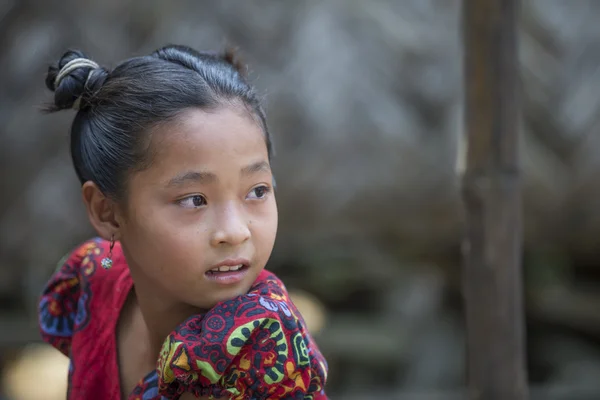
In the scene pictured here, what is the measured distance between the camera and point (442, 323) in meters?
3.62

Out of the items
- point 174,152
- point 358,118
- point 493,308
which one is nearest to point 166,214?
point 174,152

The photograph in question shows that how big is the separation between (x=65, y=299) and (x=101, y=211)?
0.41 metres

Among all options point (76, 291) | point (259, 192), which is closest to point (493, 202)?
point (259, 192)

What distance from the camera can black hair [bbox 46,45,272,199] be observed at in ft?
4.64

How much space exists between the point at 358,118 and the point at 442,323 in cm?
101

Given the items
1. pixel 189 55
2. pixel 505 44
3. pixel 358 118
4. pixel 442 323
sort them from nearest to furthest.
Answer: pixel 189 55, pixel 505 44, pixel 358 118, pixel 442 323

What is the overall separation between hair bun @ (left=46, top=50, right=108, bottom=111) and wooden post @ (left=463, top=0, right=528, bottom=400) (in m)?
0.94

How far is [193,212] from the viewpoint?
1374mm

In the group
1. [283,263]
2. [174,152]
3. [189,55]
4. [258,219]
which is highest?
[189,55]

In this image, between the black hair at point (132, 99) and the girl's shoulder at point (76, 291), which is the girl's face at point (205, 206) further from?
the girl's shoulder at point (76, 291)

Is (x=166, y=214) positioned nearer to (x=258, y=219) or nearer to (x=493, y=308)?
(x=258, y=219)

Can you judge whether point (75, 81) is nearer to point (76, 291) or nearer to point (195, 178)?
point (195, 178)

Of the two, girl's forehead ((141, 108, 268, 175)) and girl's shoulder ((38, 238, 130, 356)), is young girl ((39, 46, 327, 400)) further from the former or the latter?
girl's shoulder ((38, 238, 130, 356))

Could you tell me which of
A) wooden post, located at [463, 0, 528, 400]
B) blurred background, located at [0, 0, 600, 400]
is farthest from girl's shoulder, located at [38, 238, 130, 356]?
blurred background, located at [0, 0, 600, 400]
